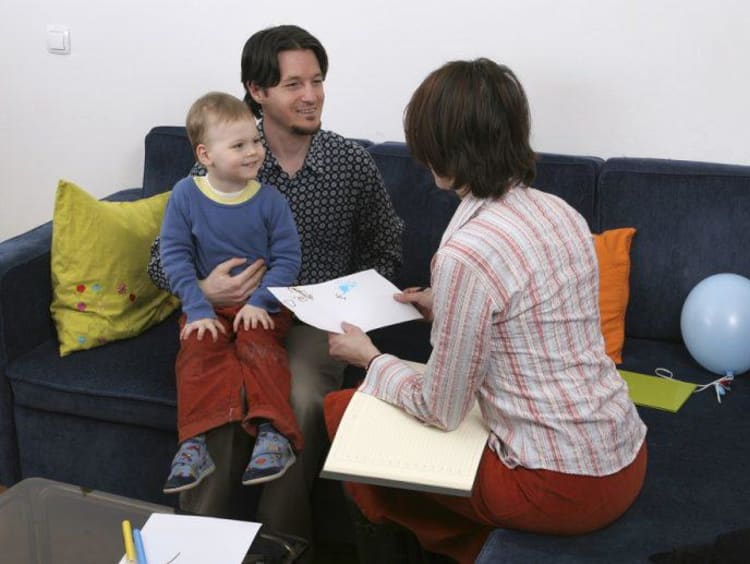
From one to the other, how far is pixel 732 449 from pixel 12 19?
257cm

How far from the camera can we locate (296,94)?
2.26 meters

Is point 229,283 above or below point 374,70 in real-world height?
below

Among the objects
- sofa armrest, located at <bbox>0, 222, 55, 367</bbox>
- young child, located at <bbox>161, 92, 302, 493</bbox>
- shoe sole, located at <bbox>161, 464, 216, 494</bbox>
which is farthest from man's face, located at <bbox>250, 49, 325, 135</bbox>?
shoe sole, located at <bbox>161, 464, 216, 494</bbox>

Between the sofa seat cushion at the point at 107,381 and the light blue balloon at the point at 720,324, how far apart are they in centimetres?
119

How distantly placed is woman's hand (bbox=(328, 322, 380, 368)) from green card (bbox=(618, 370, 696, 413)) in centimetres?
67

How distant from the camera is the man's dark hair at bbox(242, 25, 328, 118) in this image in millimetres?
2262

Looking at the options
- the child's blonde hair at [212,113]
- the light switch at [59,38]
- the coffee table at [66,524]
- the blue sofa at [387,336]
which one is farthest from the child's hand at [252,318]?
the light switch at [59,38]

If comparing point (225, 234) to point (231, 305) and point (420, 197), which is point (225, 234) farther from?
point (420, 197)

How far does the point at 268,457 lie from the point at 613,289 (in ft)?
3.03

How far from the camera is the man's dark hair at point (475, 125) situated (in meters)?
1.55

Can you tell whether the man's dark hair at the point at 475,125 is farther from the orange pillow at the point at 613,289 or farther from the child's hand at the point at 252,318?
the orange pillow at the point at 613,289

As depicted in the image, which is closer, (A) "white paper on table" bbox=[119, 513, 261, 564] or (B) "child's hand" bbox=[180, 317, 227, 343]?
(A) "white paper on table" bbox=[119, 513, 261, 564]

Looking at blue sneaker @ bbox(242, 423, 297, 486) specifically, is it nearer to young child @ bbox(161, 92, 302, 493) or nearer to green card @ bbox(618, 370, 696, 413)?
young child @ bbox(161, 92, 302, 493)

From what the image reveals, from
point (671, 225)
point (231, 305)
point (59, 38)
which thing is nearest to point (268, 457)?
point (231, 305)
